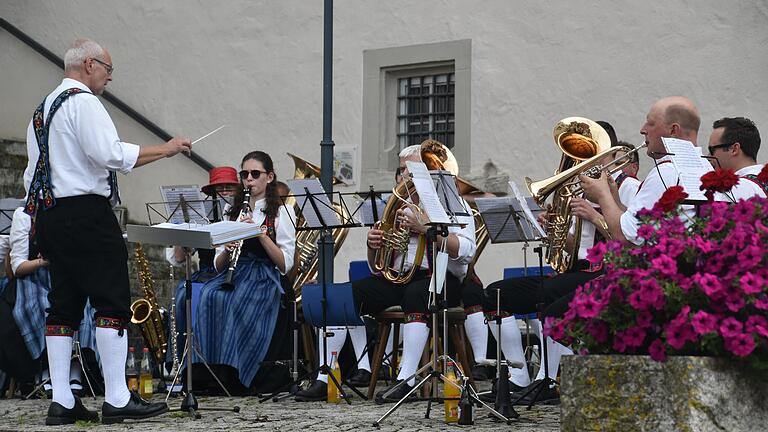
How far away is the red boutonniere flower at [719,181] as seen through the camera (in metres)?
4.55

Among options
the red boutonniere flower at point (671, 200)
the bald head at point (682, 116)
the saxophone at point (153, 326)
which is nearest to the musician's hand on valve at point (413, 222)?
the bald head at point (682, 116)

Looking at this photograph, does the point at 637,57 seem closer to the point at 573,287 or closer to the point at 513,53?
the point at 513,53

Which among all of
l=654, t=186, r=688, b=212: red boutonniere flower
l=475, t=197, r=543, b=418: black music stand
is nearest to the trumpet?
l=475, t=197, r=543, b=418: black music stand

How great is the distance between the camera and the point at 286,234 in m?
8.44

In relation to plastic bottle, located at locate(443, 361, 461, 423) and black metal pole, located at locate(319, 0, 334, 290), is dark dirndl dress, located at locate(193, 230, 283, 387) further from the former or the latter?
plastic bottle, located at locate(443, 361, 461, 423)

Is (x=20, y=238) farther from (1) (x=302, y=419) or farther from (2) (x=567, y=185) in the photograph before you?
(2) (x=567, y=185)

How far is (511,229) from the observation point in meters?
7.10

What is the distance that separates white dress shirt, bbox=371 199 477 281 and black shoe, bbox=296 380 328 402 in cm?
93

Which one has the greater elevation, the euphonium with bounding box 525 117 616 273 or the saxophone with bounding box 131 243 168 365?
the euphonium with bounding box 525 117 616 273

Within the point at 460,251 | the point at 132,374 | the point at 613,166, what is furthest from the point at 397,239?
the point at 132,374

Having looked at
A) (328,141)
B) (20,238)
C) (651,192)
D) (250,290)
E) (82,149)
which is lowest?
(250,290)

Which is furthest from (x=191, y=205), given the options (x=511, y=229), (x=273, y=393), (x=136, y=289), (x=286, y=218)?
(x=136, y=289)

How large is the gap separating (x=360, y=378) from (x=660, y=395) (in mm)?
5381

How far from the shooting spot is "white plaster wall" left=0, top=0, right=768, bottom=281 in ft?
33.5
